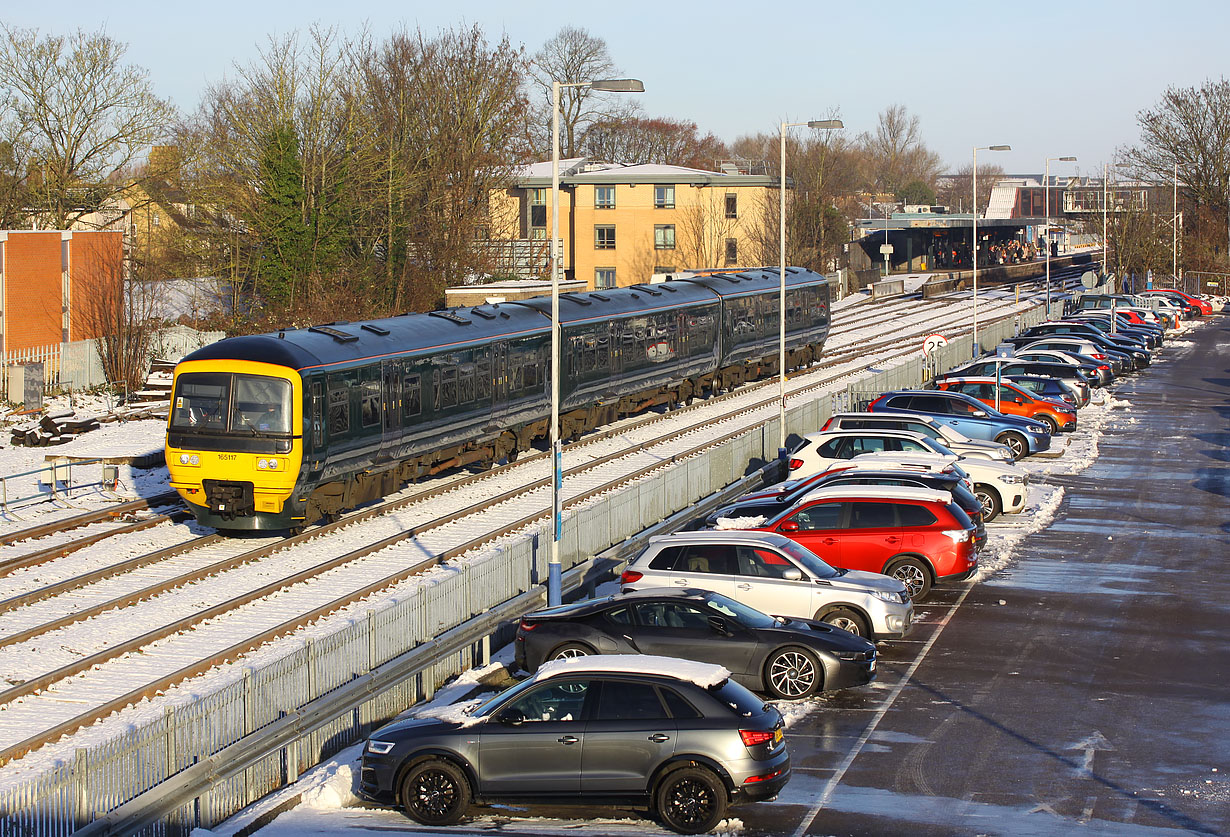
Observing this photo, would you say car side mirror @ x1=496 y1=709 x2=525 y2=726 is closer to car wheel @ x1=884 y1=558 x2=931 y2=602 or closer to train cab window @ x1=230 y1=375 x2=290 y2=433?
car wheel @ x1=884 y1=558 x2=931 y2=602

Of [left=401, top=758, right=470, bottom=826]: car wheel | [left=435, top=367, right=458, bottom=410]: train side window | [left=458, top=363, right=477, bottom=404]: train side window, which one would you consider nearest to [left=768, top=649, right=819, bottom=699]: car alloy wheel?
[left=401, top=758, right=470, bottom=826]: car wheel

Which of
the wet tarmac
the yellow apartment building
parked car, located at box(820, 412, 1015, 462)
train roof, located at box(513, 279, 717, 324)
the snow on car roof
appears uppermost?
the yellow apartment building

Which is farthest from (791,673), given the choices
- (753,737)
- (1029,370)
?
(1029,370)

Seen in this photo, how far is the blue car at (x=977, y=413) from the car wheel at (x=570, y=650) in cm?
1748

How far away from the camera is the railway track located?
52.1ft

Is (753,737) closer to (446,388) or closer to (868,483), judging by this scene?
(868,483)

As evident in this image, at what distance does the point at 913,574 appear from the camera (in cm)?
1956

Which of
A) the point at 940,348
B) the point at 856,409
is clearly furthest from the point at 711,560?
the point at 940,348

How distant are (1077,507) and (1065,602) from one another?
26.6 feet

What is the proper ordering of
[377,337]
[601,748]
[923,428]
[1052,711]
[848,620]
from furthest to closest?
[923,428] → [377,337] → [848,620] → [1052,711] → [601,748]

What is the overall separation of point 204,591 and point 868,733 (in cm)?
1092

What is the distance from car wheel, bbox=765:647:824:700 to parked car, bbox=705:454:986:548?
604 centimetres

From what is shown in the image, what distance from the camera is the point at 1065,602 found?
62.8ft

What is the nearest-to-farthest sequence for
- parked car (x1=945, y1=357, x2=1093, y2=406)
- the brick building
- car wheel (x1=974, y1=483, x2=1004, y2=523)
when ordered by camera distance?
car wheel (x1=974, y1=483, x2=1004, y2=523) → parked car (x1=945, y1=357, x2=1093, y2=406) → the brick building
